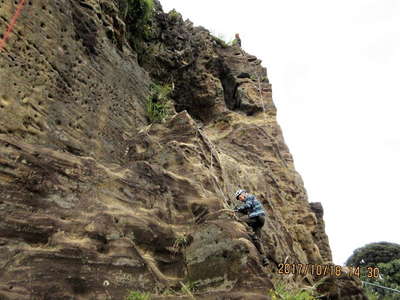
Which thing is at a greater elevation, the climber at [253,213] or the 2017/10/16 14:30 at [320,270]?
the climber at [253,213]

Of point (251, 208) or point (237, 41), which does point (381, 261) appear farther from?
point (251, 208)

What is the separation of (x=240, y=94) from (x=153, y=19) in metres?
4.67

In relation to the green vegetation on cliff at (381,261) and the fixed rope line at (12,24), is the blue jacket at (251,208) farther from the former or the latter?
the green vegetation on cliff at (381,261)

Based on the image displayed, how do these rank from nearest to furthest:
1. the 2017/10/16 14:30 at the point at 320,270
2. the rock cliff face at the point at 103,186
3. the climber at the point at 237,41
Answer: the rock cliff face at the point at 103,186 → the 2017/10/16 14:30 at the point at 320,270 → the climber at the point at 237,41

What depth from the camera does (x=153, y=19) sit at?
13.6m

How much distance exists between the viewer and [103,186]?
6.45m

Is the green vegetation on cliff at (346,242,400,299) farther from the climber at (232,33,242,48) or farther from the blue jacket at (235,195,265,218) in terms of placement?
the blue jacket at (235,195,265,218)

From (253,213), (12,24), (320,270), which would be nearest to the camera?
(12,24)

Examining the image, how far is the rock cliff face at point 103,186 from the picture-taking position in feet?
17.0

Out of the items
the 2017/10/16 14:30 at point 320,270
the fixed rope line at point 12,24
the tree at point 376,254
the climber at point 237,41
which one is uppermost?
the climber at point 237,41

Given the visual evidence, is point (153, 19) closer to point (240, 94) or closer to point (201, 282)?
point (240, 94)

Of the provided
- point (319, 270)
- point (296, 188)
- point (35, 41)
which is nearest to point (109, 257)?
point (35, 41)

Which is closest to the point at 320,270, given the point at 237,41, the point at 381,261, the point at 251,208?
the point at 251,208

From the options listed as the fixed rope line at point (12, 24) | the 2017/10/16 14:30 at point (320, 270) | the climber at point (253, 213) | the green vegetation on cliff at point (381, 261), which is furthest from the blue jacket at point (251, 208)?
the green vegetation on cliff at point (381, 261)
